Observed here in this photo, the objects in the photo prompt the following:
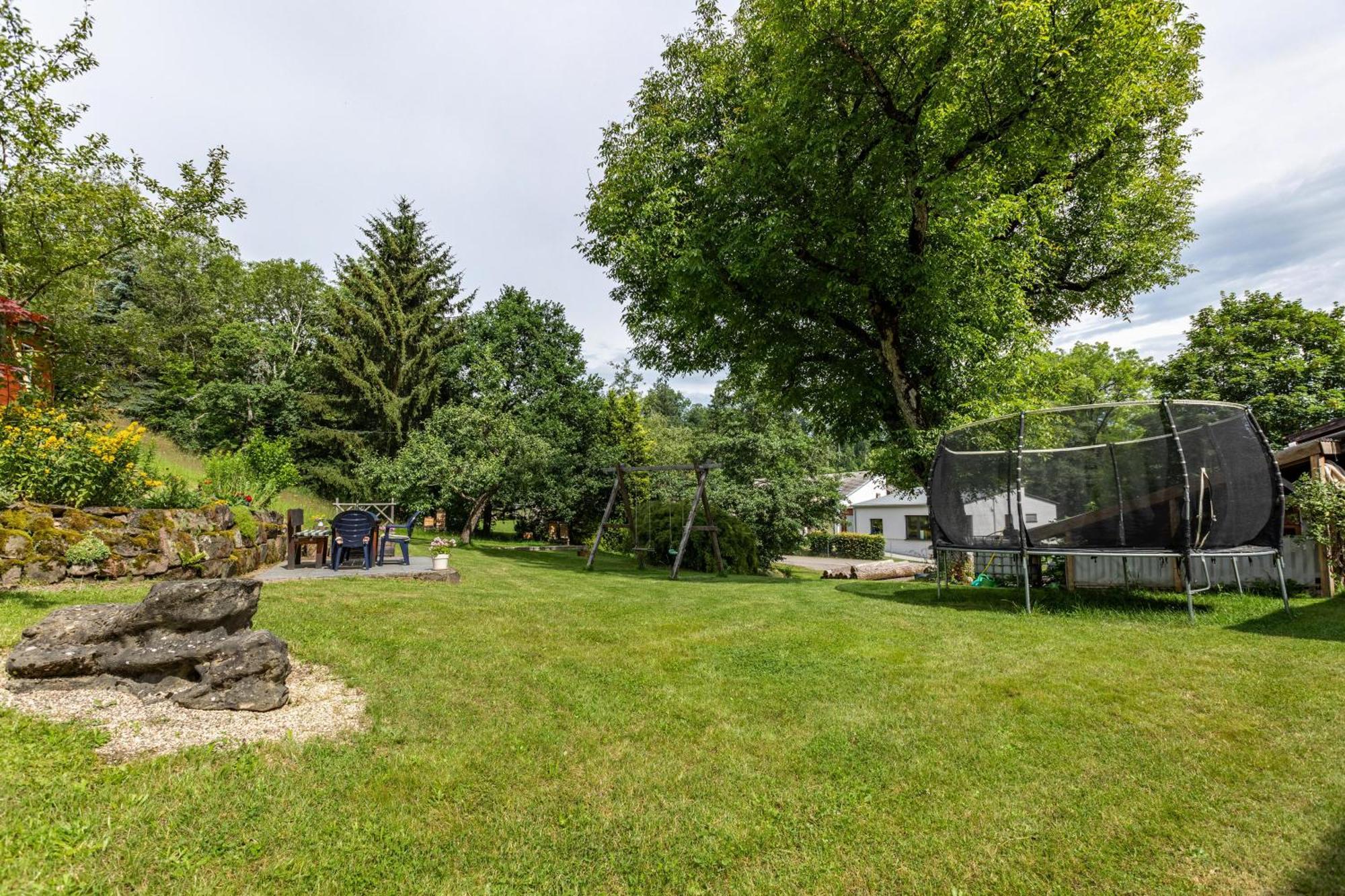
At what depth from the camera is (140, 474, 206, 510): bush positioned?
750cm

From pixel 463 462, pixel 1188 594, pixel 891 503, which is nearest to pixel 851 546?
pixel 891 503

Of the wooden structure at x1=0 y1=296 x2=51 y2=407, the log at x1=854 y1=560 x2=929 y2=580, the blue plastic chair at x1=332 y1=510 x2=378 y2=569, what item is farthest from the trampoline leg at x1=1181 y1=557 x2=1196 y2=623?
the wooden structure at x1=0 y1=296 x2=51 y2=407

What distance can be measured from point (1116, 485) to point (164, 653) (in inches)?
386

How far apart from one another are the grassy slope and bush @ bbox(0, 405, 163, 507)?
91.5 inches

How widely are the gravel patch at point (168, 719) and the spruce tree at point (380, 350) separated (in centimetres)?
2124

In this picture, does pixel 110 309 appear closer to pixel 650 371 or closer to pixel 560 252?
pixel 560 252

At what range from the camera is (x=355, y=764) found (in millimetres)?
3006

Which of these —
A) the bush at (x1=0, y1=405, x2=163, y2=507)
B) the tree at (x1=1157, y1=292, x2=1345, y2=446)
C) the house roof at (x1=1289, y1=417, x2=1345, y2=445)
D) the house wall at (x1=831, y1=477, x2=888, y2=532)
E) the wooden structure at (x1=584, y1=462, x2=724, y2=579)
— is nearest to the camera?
the bush at (x1=0, y1=405, x2=163, y2=507)

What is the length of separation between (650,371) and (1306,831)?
47.3ft

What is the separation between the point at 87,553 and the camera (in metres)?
6.30

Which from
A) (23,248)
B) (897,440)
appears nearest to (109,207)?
(23,248)

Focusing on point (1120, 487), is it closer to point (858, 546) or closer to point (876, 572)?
point (876, 572)

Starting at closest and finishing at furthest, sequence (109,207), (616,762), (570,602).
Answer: (616,762), (570,602), (109,207)

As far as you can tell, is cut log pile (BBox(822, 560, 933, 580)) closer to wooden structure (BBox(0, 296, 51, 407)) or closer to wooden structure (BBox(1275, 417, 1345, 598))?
wooden structure (BBox(1275, 417, 1345, 598))
